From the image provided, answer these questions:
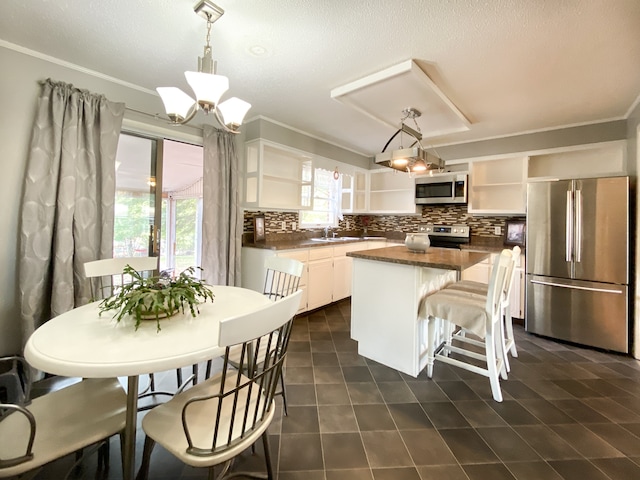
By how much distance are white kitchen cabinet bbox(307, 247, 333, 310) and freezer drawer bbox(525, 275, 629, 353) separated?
231cm

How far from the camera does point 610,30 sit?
1722 millimetres

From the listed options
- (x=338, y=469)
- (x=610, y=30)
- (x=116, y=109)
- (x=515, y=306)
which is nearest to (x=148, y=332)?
(x=338, y=469)

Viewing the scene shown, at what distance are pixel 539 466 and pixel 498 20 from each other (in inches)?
96.0

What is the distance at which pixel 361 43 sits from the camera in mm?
1890

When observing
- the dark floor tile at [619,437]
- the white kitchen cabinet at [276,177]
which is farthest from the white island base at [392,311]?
the white kitchen cabinet at [276,177]

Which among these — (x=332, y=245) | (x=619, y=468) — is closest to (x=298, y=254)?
(x=332, y=245)

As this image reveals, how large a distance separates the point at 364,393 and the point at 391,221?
3.56 m

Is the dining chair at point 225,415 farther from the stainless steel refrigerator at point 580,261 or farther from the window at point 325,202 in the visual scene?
the window at point 325,202

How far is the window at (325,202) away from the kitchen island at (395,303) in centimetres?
212

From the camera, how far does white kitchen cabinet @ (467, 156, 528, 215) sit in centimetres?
390

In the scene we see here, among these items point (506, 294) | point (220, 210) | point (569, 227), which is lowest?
point (506, 294)

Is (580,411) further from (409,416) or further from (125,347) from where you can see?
(125,347)

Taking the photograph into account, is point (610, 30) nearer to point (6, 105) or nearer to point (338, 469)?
point (338, 469)

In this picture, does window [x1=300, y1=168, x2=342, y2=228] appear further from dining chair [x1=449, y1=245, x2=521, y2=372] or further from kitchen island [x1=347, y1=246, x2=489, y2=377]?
dining chair [x1=449, y1=245, x2=521, y2=372]
